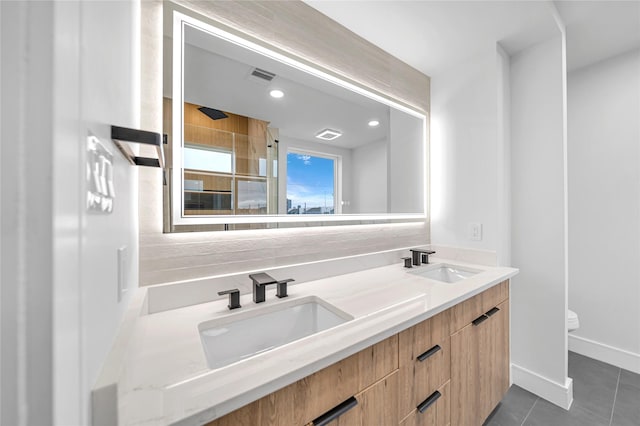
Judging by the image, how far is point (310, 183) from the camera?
1.37 meters

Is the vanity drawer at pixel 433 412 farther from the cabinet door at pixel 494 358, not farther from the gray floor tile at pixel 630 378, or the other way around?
the gray floor tile at pixel 630 378

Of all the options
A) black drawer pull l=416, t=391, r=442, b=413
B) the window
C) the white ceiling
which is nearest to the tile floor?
black drawer pull l=416, t=391, r=442, b=413

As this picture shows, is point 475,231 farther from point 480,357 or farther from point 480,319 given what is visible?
point 480,357

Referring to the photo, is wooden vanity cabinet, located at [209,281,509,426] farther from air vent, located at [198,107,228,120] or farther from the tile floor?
air vent, located at [198,107,228,120]

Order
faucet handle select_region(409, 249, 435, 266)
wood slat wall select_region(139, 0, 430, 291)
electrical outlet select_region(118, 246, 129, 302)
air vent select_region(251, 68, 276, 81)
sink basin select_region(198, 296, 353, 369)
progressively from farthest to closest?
faucet handle select_region(409, 249, 435, 266) < air vent select_region(251, 68, 276, 81) < wood slat wall select_region(139, 0, 430, 291) < sink basin select_region(198, 296, 353, 369) < electrical outlet select_region(118, 246, 129, 302)

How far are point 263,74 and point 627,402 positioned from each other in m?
2.94

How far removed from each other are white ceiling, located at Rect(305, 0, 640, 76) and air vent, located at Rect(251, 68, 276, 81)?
51 centimetres

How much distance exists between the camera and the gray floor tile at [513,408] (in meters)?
1.46

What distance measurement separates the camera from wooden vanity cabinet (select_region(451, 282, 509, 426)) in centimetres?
114

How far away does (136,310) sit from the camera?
2.37 feet

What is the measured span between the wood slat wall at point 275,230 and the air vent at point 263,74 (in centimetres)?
15

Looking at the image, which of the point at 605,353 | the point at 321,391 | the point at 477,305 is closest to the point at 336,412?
the point at 321,391

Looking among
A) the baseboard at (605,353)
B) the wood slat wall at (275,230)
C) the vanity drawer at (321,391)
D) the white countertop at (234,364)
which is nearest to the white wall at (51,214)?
the white countertop at (234,364)

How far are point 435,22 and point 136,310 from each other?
206 cm
